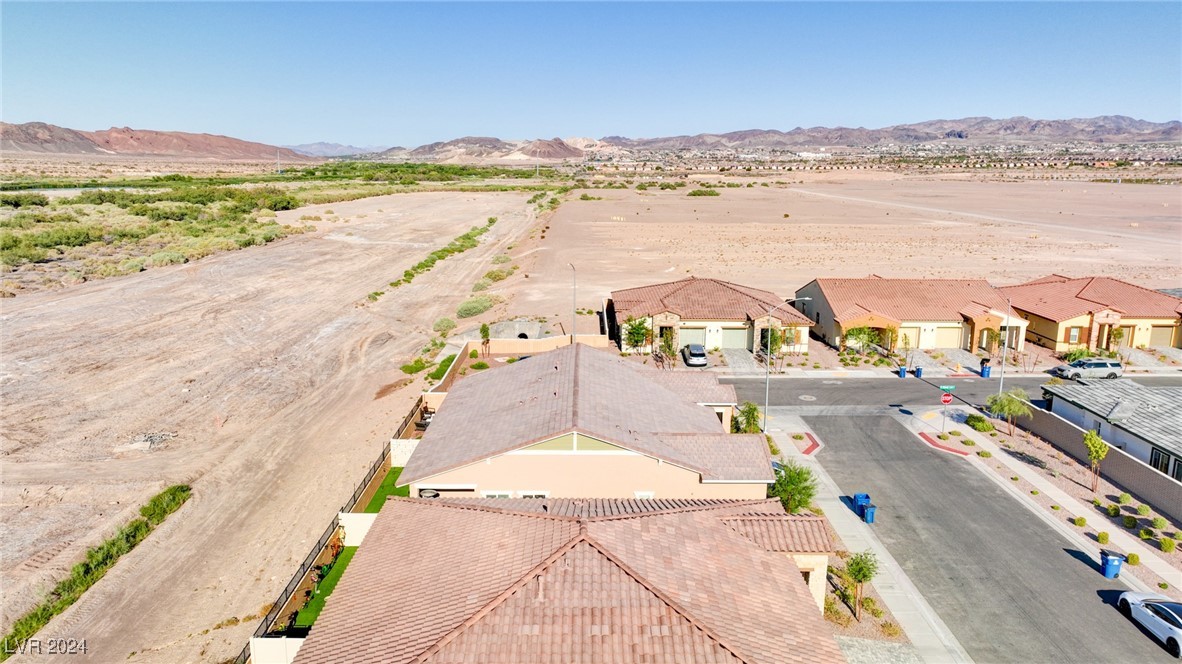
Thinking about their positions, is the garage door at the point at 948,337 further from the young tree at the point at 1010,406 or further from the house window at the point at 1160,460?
the house window at the point at 1160,460

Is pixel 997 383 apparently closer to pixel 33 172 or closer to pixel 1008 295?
pixel 1008 295

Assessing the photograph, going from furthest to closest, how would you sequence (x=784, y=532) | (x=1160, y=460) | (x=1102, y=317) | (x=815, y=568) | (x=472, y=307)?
(x=472, y=307) → (x=1102, y=317) → (x=1160, y=460) → (x=815, y=568) → (x=784, y=532)

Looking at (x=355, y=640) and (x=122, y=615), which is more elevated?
(x=355, y=640)

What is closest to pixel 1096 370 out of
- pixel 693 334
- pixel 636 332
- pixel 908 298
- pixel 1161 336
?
pixel 1161 336

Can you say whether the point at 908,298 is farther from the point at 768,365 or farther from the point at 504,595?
the point at 504,595

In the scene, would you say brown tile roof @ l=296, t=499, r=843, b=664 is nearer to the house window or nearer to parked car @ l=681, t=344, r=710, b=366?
the house window

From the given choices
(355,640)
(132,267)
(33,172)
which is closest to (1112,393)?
(355,640)
